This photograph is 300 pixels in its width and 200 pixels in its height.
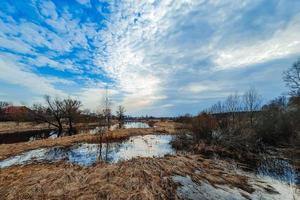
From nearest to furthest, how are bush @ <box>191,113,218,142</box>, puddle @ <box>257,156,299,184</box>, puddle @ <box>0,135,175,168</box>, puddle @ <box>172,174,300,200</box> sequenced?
puddle @ <box>172,174,300,200</box> < puddle @ <box>257,156,299,184</box> < puddle @ <box>0,135,175,168</box> < bush @ <box>191,113,218,142</box>

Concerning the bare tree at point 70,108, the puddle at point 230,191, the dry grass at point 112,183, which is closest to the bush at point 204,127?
the dry grass at point 112,183

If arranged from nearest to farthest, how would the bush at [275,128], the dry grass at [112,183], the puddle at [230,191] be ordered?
the dry grass at [112,183]
the puddle at [230,191]
the bush at [275,128]

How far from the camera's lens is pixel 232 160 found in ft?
41.9

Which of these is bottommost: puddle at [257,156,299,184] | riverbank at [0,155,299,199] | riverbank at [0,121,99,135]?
puddle at [257,156,299,184]

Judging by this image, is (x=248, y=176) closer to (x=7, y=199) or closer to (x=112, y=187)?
(x=112, y=187)

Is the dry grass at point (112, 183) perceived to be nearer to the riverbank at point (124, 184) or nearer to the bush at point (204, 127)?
the riverbank at point (124, 184)

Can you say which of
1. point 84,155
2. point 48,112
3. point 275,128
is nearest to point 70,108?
point 48,112

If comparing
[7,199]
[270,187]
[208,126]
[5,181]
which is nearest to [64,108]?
[208,126]

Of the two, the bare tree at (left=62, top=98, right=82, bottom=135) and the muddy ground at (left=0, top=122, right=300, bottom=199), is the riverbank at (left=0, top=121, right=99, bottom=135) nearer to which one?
the bare tree at (left=62, top=98, right=82, bottom=135)

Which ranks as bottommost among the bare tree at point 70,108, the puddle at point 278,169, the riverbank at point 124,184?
the puddle at point 278,169

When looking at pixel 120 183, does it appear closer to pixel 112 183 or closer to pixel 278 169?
pixel 112 183

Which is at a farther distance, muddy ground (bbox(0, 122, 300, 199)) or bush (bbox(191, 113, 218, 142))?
bush (bbox(191, 113, 218, 142))

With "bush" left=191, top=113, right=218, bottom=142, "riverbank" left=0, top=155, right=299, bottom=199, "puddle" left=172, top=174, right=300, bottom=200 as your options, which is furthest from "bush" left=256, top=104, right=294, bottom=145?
"puddle" left=172, top=174, right=300, bottom=200

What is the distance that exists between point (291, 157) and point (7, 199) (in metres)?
15.5
